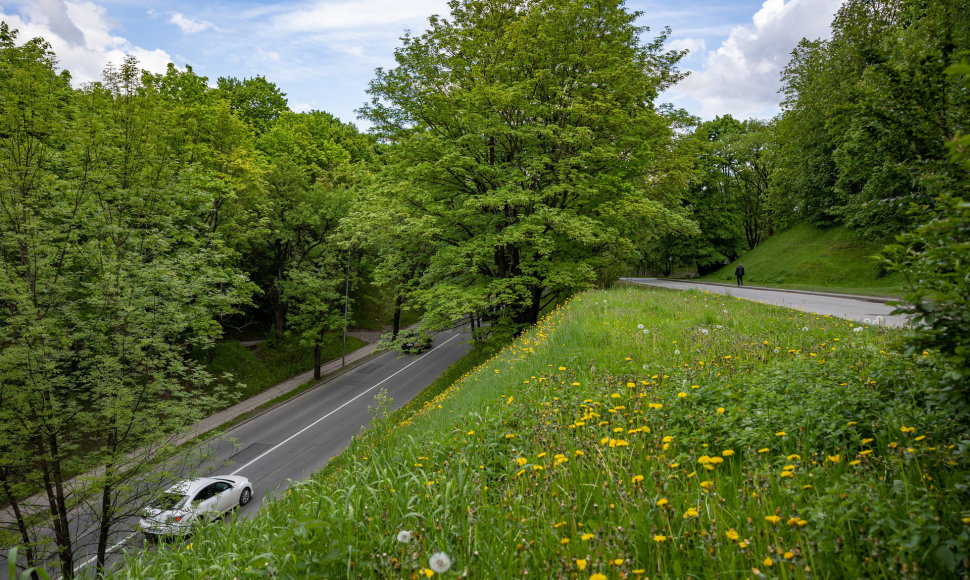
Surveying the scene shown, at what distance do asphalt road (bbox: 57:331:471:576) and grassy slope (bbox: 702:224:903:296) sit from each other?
24.5 m

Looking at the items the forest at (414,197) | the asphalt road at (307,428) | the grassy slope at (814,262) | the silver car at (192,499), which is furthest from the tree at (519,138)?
the grassy slope at (814,262)

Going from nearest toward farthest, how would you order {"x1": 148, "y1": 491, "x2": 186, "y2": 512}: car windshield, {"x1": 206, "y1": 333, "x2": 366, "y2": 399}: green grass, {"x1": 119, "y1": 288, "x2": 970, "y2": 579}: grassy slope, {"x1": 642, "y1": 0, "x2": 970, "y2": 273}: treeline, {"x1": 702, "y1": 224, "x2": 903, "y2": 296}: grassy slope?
{"x1": 119, "y1": 288, "x2": 970, "y2": 579}: grassy slope, {"x1": 642, "y1": 0, "x2": 970, "y2": 273}: treeline, {"x1": 148, "y1": 491, "x2": 186, "y2": 512}: car windshield, {"x1": 702, "y1": 224, "x2": 903, "y2": 296}: grassy slope, {"x1": 206, "y1": 333, "x2": 366, "y2": 399}: green grass

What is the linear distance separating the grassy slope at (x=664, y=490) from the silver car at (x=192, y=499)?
7.50 metres

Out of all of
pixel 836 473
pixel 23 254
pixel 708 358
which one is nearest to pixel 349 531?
pixel 836 473

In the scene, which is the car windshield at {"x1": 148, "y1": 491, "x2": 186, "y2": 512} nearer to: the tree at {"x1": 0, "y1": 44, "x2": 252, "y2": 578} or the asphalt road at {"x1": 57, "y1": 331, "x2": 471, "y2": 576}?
the tree at {"x1": 0, "y1": 44, "x2": 252, "y2": 578}

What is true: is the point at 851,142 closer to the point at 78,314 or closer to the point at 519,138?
the point at 519,138

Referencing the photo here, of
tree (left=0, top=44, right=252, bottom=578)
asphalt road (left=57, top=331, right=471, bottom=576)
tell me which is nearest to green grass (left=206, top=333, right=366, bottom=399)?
asphalt road (left=57, top=331, right=471, bottom=576)

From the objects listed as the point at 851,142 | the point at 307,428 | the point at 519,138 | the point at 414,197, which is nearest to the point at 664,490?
the point at 414,197

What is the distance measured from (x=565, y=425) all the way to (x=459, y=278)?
14.3 m

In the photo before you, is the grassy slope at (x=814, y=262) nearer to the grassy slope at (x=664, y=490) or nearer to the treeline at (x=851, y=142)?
the treeline at (x=851, y=142)

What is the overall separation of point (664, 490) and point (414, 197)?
14805mm

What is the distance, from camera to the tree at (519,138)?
50.5 feet

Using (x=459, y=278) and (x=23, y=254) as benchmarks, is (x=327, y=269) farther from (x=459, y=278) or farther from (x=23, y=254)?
(x=23, y=254)

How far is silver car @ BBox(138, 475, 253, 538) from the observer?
9.86m
